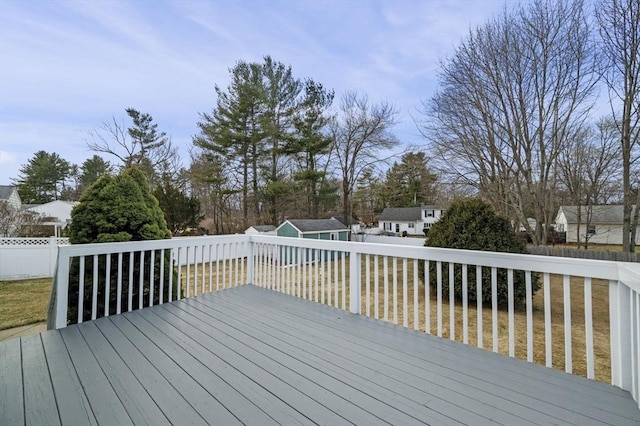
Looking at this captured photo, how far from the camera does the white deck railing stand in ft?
5.85

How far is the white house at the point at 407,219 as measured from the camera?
28.8m

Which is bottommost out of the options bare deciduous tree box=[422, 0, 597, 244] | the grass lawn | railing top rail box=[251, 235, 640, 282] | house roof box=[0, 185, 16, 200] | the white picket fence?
the grass lawn

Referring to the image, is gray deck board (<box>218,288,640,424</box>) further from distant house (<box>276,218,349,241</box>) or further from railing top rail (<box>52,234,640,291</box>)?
distant house (<box>276,218,349,241</box>)

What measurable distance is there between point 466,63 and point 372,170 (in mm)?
10483

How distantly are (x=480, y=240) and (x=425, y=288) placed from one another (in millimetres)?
3480

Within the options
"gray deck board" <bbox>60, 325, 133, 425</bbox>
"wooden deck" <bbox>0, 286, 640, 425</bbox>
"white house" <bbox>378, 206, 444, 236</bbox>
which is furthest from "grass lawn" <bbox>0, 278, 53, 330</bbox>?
"white house" <bbox>378, 206, 444, 236</bbox>

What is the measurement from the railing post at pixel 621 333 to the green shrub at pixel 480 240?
3.63 metres

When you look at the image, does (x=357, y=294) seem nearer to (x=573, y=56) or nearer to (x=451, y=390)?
(x=451, y=390)

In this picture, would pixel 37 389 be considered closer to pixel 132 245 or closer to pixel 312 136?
pixel 132 245

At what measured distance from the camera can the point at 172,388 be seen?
1761 mm

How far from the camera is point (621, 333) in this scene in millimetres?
1721

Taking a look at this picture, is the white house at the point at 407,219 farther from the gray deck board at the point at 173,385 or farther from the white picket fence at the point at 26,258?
the gray deck board at the point at 173,385

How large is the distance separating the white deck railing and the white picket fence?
7.32m

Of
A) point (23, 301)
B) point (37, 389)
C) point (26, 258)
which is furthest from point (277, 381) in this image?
point (26, 258)
